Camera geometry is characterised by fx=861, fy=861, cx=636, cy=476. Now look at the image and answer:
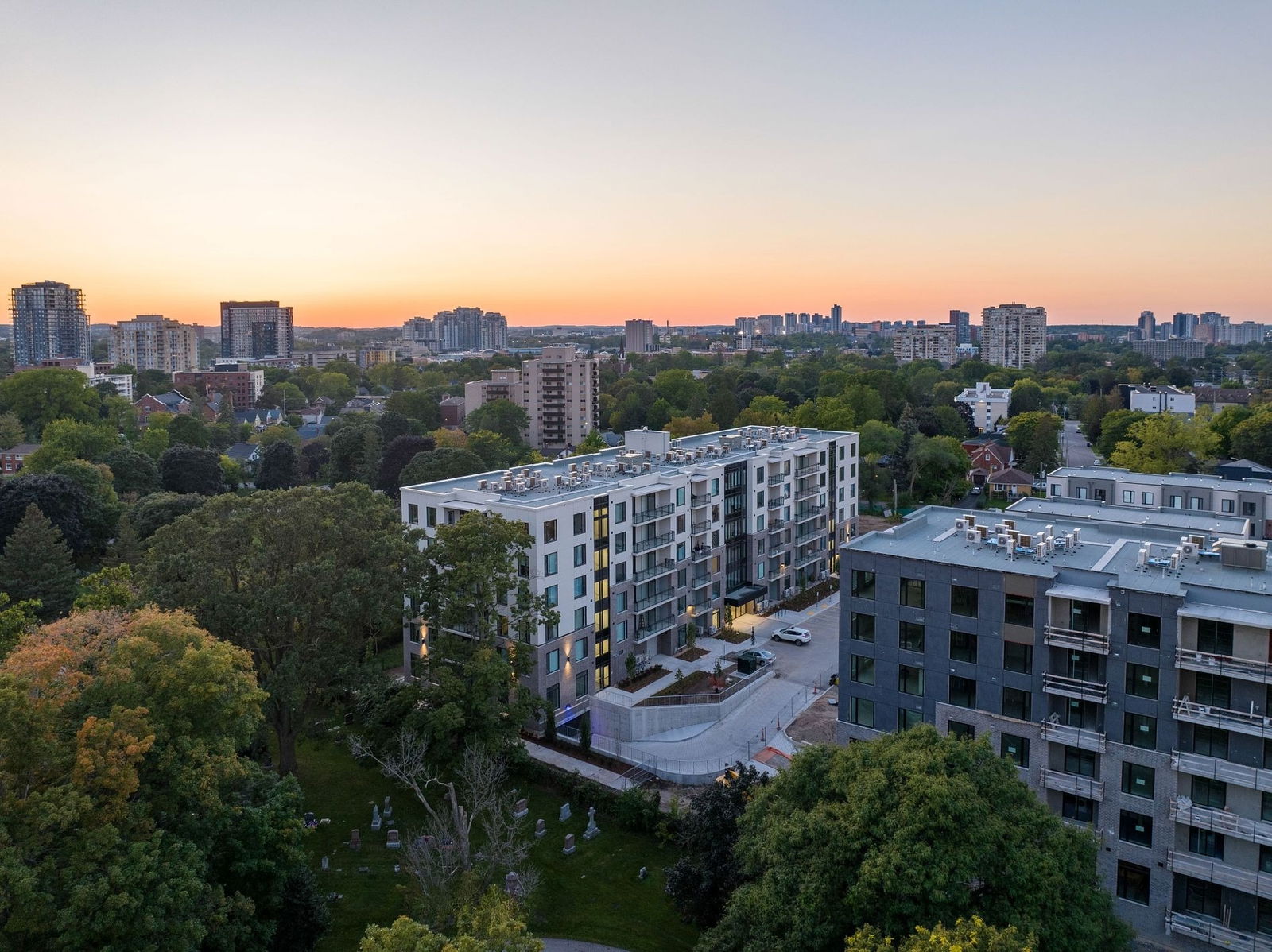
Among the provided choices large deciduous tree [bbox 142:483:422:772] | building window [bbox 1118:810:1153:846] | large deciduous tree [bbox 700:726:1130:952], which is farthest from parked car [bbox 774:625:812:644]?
large deciduous tree [bbox 700:726:1130:952]

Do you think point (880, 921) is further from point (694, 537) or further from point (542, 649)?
point (694, 537)

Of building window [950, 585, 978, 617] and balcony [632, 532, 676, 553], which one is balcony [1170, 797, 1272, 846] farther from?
balcony [632, 532, 676, 553]

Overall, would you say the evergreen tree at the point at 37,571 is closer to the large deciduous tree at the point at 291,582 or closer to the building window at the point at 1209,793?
the large deciduous tree at the point at 291,582

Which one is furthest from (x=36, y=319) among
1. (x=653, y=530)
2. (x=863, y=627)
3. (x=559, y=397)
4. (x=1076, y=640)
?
(x=1076, y=640)

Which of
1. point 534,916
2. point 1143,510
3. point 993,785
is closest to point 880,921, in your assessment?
point 993,785

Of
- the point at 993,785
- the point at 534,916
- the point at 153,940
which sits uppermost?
the point at 993,785
